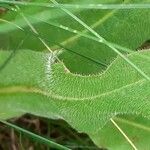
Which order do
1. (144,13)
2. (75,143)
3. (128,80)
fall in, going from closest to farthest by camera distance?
(128,80)
(144,13)
(75,143)

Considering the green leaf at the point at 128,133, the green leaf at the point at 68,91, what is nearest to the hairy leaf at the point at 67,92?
the green leaf at the point at 68,91

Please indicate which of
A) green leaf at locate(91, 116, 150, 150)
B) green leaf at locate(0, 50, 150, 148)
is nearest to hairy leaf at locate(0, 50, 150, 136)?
green leaf at locate(0, 50, 150, 148)

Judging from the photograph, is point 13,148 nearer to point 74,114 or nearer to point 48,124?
point 48,124

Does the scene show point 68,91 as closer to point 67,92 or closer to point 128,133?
point 67,92

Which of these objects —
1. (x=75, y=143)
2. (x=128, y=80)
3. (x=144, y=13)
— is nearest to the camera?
(x=128, y=80)

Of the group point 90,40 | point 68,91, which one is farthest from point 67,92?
point 90,40

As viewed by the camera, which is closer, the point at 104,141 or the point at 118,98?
the point at 118,98

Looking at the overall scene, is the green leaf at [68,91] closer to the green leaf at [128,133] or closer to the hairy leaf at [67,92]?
the hairy leaf at [67,92]

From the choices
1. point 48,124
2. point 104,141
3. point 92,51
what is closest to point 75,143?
point 48,124

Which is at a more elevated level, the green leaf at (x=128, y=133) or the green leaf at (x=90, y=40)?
the green leaf at (x=90, y=40)
